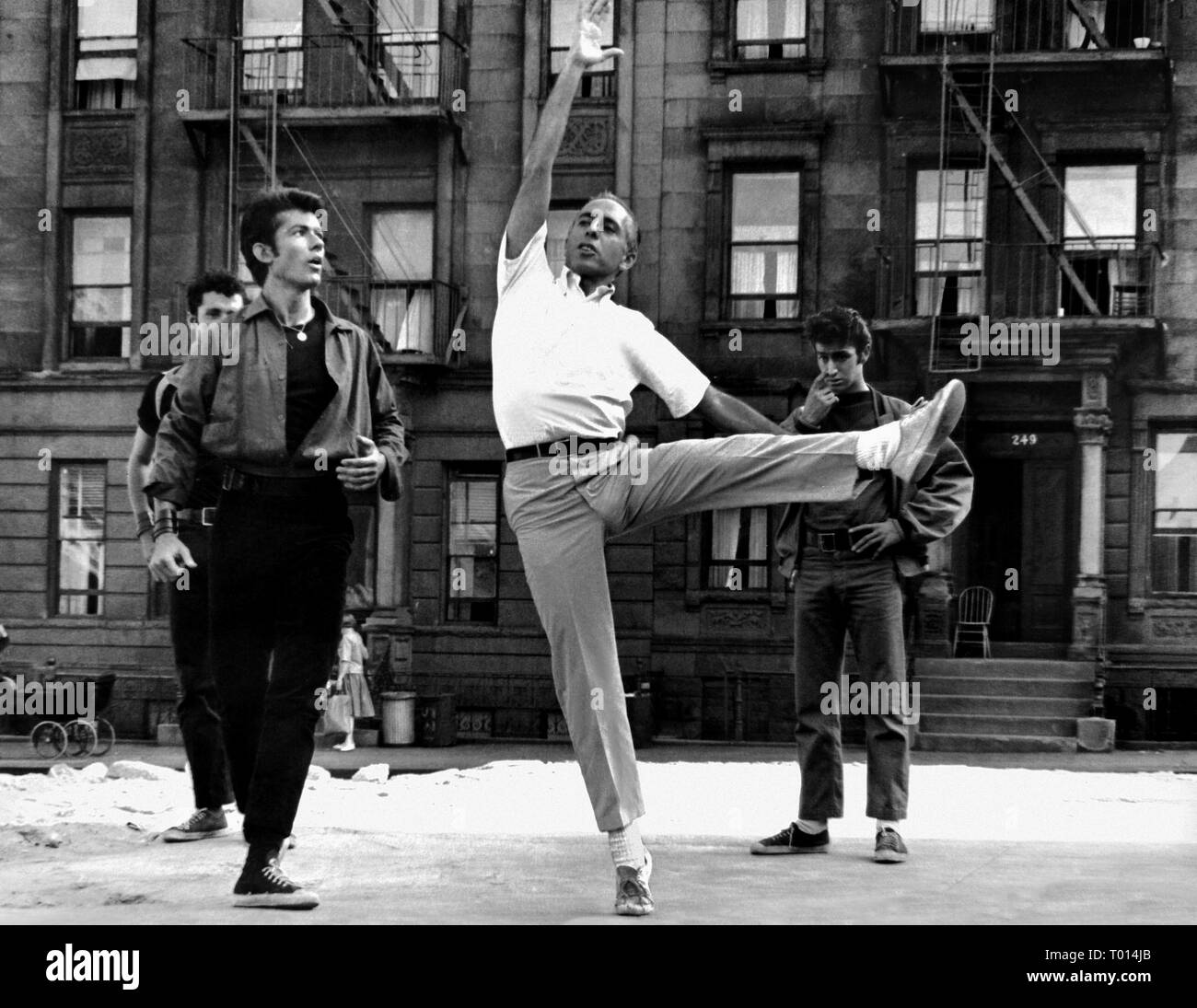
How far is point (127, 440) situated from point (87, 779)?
14.3 metres

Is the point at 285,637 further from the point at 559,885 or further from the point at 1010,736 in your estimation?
the point at 1010,736

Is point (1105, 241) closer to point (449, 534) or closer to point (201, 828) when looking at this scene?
point (449, 534)

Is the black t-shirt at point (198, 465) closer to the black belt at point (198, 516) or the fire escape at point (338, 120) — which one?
the black belt at point (198, 516)

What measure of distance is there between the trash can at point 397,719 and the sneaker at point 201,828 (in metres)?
14.3

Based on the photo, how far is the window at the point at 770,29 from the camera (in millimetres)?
Result: 24625

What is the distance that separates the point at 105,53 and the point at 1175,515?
1607 centimetres

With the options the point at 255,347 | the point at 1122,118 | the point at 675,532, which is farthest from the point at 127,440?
the point at 255,347

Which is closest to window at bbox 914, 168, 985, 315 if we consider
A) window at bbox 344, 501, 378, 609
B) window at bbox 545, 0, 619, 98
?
window at bbox 545, 0, 619, 98

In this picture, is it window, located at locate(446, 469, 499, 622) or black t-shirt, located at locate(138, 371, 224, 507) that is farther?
window, located at locate(446, 469, 499, 622)

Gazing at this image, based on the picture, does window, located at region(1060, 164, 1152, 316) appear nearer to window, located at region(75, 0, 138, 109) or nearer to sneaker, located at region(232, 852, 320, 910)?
window, located at region(75, 0, 138, 109)

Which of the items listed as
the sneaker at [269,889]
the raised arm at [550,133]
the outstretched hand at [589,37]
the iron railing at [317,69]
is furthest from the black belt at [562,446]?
the iron railing at [317,69]

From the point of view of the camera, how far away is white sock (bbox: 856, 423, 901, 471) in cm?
585

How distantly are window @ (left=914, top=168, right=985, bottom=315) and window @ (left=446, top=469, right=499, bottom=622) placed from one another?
6307 millimetres
